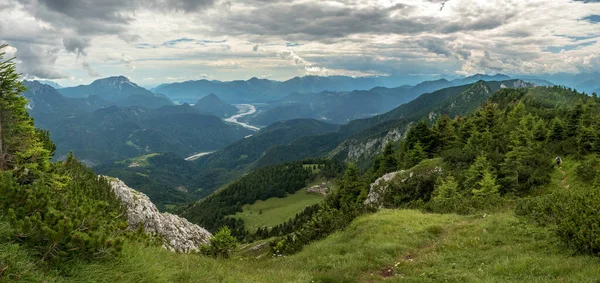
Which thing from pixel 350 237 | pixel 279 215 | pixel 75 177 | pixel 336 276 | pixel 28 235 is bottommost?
pixel 279 215

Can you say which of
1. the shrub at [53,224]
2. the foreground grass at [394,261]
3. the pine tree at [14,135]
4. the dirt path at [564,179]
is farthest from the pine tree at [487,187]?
the pine tree at [14,135]

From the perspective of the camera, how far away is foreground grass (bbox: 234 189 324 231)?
15859 cm

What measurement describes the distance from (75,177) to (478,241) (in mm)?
62273

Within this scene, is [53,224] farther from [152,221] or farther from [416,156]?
[416,156]

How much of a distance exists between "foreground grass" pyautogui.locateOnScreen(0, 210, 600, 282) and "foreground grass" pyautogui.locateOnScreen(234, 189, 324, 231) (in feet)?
437

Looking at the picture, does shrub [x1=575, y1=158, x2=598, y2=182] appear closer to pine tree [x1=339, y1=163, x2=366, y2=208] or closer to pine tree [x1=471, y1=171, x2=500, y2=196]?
pine tree [x1=471, y1=171, x2=500, y2=196]

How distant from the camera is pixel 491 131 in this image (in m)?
63.9

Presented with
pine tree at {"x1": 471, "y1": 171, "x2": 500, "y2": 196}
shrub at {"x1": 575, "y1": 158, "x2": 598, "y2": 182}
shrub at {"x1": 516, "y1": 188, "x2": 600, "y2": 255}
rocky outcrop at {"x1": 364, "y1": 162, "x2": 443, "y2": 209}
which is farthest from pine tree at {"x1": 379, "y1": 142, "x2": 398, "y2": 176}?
shrub at {"x1": 516, "y1": 188, "x2": 600, "y2": 255}

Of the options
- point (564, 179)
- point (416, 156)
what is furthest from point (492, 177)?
point (416, 156)

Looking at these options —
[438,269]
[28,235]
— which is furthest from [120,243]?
[438,269]

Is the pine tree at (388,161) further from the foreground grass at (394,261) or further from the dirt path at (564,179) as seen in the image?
the foreground grass at (394,261)

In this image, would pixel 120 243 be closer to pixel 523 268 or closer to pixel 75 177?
pixel 523 268

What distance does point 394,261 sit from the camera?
1750cm

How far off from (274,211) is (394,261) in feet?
544
